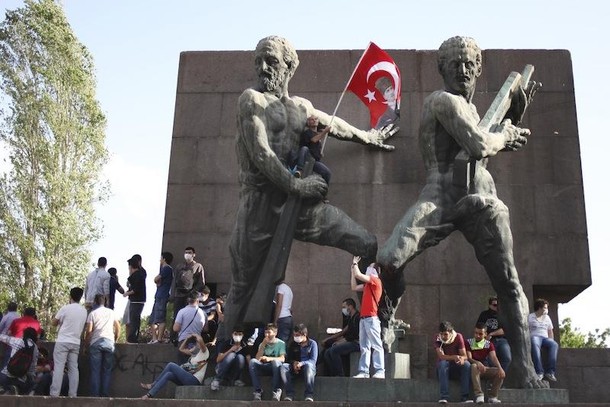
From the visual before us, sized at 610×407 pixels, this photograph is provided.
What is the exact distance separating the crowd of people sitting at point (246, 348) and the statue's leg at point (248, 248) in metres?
0.33

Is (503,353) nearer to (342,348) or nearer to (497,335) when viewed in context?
(497,335)

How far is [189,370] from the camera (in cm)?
1037

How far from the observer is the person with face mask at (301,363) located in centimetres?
928

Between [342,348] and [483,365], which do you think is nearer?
[483,365]

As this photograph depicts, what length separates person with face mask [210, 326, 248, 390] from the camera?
31.6ft

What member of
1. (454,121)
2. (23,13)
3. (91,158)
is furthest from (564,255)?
(23,13)

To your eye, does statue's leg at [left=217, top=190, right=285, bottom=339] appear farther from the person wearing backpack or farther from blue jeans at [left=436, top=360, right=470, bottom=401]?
blue jeans at [left=436, top=360, right=470, bottom=401]

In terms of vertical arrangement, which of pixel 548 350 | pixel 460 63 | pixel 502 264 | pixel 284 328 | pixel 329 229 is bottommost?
pixel 548 350

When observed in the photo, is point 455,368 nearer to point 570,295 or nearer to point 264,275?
point 264,275

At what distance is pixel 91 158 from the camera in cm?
3081

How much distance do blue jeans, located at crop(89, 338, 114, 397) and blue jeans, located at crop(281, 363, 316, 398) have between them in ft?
10.0

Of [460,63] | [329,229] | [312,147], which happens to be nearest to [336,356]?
[329,229]

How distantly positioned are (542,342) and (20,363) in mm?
6988

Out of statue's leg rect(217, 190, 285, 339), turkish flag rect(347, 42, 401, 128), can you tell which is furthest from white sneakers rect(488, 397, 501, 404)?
turkish flag rect(347, 42, 401, 128)
